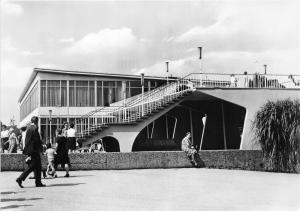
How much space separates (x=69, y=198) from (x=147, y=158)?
8771mm

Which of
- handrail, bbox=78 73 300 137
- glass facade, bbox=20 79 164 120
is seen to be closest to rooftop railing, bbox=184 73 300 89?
handrail, bbox=78 73 300 137

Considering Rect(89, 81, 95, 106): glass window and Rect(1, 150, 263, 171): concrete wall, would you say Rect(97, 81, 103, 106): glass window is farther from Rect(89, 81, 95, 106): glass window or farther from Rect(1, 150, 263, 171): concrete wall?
Rect(1, 150, 263, 171): concrete wall

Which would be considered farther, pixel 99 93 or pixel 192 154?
pixel 99 93

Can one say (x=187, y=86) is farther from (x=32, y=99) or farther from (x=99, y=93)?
(x=32, y=99)

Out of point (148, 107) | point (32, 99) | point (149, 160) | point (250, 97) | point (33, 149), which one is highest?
point (32, 99)

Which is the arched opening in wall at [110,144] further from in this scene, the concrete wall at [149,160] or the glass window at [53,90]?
the concrete wall at [149,160]

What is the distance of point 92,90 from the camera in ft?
132

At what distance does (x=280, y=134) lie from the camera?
738 inches

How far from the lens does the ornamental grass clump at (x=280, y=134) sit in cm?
1839

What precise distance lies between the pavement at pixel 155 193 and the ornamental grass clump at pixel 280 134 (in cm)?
298

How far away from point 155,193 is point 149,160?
7736 mm

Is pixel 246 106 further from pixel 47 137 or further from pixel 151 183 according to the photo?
pixel 47 137

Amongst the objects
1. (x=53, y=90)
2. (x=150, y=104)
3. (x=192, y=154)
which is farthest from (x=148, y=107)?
(x=53, y=90)

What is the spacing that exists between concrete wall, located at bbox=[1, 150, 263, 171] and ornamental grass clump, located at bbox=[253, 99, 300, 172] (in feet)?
3.49
